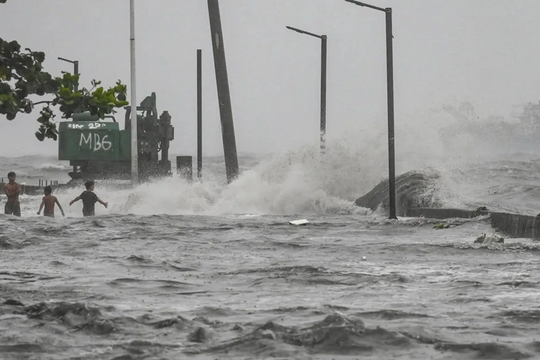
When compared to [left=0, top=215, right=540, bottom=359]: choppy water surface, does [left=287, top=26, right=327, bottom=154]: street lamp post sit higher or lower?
higher

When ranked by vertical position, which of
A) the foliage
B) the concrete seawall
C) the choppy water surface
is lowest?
the choppy water surface

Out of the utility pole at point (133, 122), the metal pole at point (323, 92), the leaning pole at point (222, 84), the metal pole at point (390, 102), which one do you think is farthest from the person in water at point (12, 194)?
the metal pole at point (323, 92)

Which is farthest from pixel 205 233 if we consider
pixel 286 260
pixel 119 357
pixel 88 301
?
pixel 119 357

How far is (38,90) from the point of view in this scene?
1166 centimetres

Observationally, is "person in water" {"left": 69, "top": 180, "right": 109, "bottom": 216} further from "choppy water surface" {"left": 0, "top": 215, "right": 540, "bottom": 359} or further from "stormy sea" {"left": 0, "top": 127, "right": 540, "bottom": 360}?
"choppy water surface" {"left": 0, "top": 215, "right": 540, "bottom": 359}

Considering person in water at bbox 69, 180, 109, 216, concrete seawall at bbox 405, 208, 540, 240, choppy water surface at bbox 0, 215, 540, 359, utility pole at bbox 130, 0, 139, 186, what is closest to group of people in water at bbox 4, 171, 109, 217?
person in water at bbox 69, 180, 109, 216

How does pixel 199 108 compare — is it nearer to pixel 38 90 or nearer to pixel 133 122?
pixel 133 122

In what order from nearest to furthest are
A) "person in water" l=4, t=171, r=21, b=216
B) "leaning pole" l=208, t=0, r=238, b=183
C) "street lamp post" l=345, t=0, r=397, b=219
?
1. "street lamp post" l=345, t=0, r=397, b=219
2. "person in water" l=4, t=171, r=21, b=216
3. "leaning pole" l=208, t=0, r=238, b=183

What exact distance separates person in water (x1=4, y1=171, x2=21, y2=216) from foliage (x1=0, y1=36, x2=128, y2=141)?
52.9ft

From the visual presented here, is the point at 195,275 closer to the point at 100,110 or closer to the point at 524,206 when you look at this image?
the point at 100,110

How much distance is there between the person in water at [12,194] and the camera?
92.1 ft

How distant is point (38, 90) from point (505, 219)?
1217 cm

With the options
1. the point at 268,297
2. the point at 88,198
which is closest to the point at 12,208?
the point at 88,198

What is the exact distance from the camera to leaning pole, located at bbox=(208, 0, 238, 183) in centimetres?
4053
